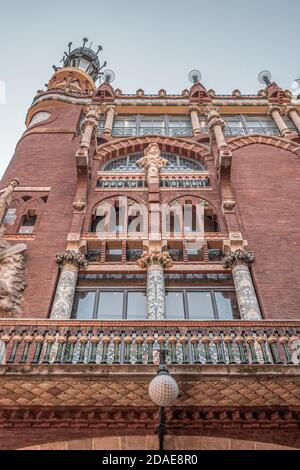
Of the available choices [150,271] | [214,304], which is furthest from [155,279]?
[214,304]

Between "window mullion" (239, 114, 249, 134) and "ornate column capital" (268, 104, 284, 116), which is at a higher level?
"ornate column capital" (268, 104, 284, 116)

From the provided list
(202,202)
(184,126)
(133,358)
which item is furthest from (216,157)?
(133,358)

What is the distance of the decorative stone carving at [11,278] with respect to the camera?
34.8 feet

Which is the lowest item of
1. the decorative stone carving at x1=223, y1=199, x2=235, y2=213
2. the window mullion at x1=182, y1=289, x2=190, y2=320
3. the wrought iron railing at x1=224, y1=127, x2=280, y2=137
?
the window mullion at x1=182, y1=289, x2=190, y2=320

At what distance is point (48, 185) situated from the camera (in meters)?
15.3

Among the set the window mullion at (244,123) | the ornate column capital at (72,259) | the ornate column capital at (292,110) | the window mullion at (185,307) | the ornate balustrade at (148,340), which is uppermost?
the ornate column capital at (292,110)

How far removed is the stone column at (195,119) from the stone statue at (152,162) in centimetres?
236

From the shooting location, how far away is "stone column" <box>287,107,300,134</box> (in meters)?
19.2

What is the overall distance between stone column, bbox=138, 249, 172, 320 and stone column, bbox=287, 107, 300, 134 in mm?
10025

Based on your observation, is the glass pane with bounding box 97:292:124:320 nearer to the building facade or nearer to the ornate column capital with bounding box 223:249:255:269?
the building facade

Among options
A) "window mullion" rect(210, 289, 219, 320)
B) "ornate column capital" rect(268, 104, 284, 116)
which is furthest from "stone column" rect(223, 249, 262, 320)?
"ornate column capital" rect(268, 104, 284, 116)

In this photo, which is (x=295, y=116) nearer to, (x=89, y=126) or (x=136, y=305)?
(x=89, y=126)

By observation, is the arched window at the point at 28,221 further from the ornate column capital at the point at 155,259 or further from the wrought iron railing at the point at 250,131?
the wrought iron railing at the point at 250,131

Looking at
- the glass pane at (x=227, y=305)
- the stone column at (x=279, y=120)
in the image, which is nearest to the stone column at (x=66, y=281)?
the glass pane at (x=227, y=305)
